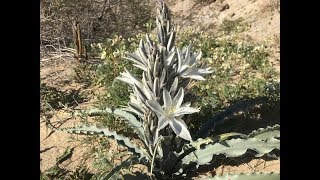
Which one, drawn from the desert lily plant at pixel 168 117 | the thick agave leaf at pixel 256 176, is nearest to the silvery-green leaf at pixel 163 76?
the desert lily plant at pixel 168 117

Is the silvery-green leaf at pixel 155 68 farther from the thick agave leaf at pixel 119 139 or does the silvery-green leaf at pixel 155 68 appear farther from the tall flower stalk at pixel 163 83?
the thick agave leaf at pixel 119 139

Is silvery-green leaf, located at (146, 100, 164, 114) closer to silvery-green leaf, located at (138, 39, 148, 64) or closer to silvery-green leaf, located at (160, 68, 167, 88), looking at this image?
silvery-green leaf, located at (160, 68, 167, 88)

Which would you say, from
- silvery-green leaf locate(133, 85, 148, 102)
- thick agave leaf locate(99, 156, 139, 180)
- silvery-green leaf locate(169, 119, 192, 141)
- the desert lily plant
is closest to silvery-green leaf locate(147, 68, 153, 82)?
the desert lily plant

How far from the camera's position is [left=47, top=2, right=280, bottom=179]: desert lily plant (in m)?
2.67

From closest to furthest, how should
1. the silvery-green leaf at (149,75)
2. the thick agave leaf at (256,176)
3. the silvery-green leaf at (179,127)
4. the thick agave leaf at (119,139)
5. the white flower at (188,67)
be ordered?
1. the thick agave leaf at (256,176)
2. the silvery-green leaf at (179,127)
3. the silvery-green leaf at (149,75)
4. the white flower at (188,67)
5. the thick agave leaf at (119,139)

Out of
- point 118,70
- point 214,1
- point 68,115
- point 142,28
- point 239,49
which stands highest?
point 214,1

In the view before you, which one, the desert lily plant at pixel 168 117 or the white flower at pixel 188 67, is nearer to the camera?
the desert lily plant at pixel 168 117

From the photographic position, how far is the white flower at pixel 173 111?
2.62 meters

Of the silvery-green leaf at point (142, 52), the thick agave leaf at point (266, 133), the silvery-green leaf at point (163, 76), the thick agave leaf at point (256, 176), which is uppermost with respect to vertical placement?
the silvery-green leaf at point (142, 52)

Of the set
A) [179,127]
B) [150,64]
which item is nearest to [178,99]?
[179,127]
